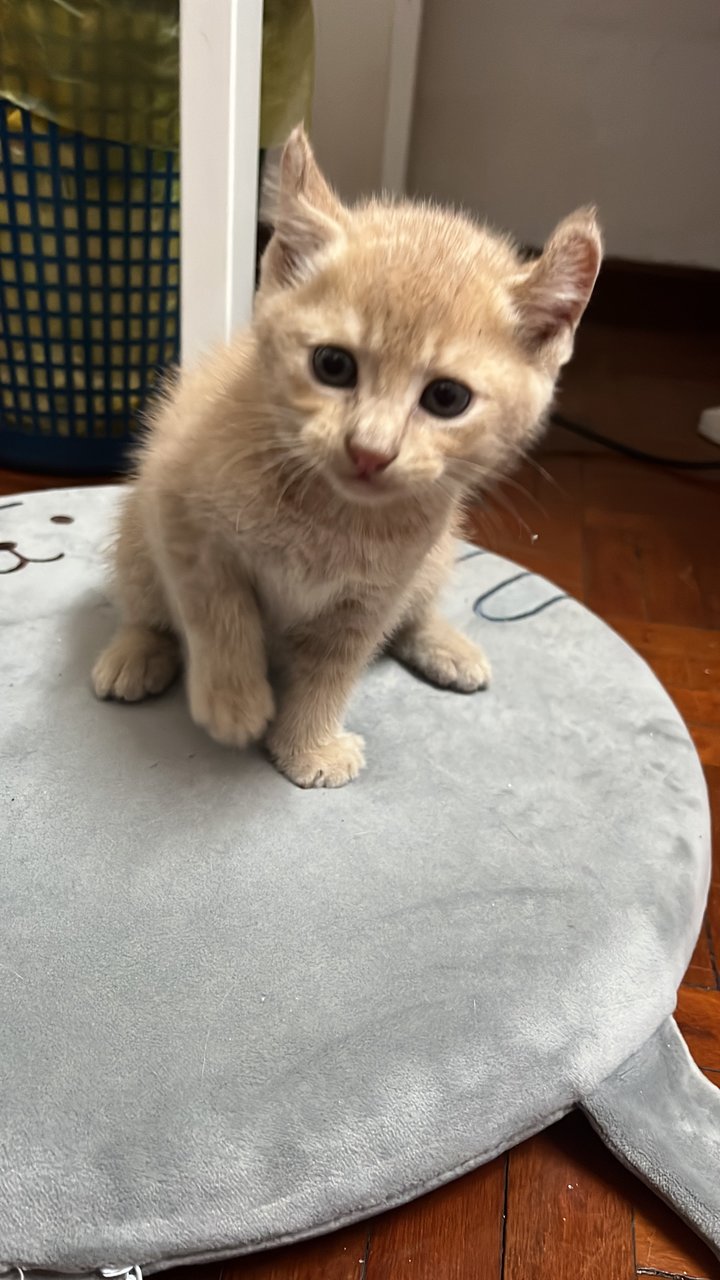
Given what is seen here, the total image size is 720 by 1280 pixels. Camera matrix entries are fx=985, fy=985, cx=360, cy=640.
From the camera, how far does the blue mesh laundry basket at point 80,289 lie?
1347mm

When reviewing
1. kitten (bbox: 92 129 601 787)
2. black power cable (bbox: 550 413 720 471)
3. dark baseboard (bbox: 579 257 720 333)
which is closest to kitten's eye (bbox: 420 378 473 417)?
kitten (bbox: 92 129 601 787)

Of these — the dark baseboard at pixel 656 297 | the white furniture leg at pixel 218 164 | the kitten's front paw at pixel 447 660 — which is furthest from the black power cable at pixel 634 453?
the kitten's front paw at pixel 447 660

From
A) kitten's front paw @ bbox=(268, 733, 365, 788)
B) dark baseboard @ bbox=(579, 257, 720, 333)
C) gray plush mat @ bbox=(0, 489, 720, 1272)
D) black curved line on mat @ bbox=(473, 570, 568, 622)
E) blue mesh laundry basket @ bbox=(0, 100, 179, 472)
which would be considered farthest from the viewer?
dark baseboard @ bbox=(579, 257, 720, 333)

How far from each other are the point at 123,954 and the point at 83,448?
3.52 feet

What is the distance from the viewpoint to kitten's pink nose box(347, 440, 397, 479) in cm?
61

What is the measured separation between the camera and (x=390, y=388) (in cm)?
63

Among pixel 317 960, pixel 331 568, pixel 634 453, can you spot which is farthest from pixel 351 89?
pixel 317 960

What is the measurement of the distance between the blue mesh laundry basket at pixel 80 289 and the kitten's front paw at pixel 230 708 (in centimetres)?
86

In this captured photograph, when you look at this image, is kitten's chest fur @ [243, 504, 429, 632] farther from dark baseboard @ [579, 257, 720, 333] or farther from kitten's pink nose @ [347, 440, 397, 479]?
dark baseboard @ [579, 257, 720, 333]

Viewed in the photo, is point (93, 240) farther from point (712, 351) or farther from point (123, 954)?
point (712, 351)

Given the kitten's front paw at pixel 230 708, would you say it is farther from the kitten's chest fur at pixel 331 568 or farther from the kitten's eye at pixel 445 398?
the kitten's eye at pixel 445 398

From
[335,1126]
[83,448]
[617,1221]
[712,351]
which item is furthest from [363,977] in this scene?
[712,351]

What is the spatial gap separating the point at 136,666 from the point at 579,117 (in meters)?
1.77

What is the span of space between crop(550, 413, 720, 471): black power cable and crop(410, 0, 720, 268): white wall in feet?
1.87
